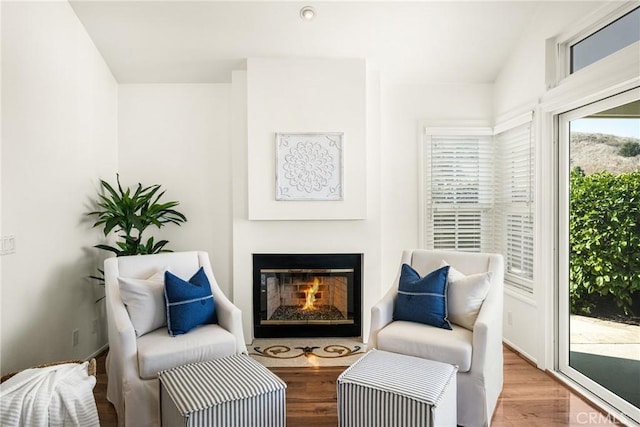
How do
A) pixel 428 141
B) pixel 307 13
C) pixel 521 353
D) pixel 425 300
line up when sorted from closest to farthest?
pixel 425 300 → pixel 307 13 → pixel 521 353 → pixel 428 141

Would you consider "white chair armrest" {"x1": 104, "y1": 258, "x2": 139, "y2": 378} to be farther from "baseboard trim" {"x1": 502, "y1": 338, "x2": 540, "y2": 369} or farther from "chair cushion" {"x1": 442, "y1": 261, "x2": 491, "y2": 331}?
"baseboard trim" {"x1": 502, "y1": 338, "x2": 540, "y2": 369}

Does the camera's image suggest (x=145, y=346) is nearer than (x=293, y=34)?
Yes

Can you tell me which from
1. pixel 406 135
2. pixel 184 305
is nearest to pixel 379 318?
pixel 184 305

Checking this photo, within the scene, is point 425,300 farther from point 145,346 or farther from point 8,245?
point 8,245

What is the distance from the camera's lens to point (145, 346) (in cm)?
248

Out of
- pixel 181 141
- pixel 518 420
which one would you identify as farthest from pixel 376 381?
pixel 181 141

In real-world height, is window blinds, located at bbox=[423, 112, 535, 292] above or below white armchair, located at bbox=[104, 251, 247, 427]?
above

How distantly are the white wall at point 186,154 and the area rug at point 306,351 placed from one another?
750mm

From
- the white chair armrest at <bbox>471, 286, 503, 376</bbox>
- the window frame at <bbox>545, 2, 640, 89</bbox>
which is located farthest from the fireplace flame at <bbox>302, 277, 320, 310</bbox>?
the window frame at <bbox>545, 2, 640, 89</bbox>

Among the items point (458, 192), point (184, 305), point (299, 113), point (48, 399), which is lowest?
point (48, 399)

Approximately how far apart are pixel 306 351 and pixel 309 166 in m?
1.61

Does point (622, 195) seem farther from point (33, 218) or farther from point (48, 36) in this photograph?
point (48, 36)

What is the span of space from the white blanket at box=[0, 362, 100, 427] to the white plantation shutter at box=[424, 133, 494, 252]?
3170 millimetres

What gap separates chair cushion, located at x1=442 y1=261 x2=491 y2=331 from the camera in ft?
8.96
